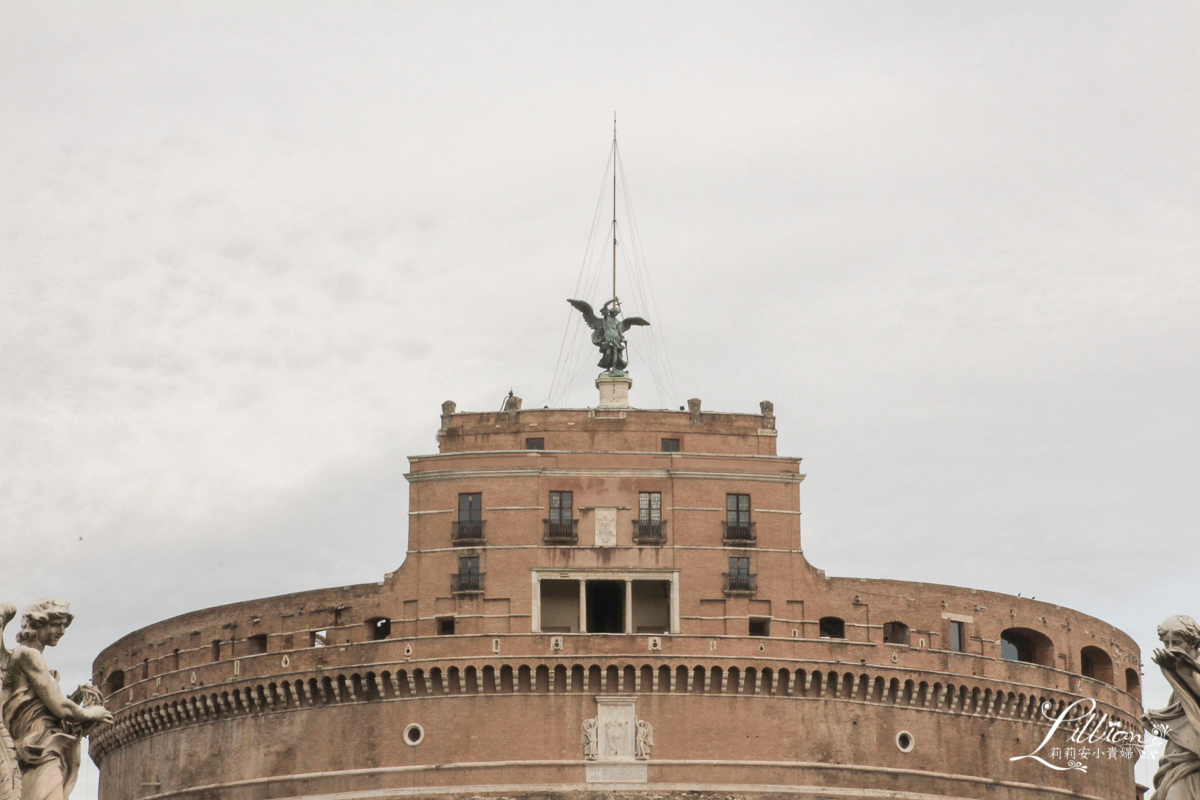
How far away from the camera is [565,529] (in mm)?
79438

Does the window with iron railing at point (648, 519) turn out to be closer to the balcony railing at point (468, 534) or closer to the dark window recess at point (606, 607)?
the dark window recess at point (606, 607)

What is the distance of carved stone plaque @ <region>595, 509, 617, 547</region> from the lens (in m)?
79.5

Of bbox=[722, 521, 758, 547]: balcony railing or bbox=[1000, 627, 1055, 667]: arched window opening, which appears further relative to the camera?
bbox=[1000, 627, 1055, 667]: arched window opening

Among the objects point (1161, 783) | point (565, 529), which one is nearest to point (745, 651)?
point (565, 529)

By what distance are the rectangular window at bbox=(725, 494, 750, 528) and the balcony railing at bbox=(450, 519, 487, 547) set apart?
912cm

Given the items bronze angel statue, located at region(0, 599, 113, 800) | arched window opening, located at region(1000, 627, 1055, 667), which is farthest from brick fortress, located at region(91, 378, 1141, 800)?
bronze angel statue, located at region(0, 599, 113, 800)

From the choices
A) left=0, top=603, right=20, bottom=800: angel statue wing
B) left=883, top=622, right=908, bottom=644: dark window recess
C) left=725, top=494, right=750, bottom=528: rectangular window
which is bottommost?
left=0, top=603, right=20, bottom=800: angel statue wing

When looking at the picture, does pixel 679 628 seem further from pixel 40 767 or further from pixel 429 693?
pixel 40 767

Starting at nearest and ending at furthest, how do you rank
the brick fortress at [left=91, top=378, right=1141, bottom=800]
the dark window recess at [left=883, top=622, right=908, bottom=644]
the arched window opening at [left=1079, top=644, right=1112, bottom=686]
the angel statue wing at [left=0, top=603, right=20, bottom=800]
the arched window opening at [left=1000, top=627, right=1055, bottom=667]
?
the angel statue wing at [left=0, top=603, right=20, bottom=800]
the brick fortress at [left=91, top=378, right=1141, bottom=800]
the dark window recess at [left=883, top=622, right=908, bottom=644]
the arched window opening at [left=1000, top=627, right=1055, bottom=667]
the arched window opening at [left=1079, top=644, right=1112, bottom=686]

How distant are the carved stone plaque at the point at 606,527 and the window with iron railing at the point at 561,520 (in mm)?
869

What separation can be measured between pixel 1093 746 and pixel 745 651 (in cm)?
1618

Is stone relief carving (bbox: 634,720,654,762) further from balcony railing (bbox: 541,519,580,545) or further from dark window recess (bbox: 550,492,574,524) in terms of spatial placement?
dark window recess (bbox: 550,492,574,524)

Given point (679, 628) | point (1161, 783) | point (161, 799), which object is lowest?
point (1161, 783)

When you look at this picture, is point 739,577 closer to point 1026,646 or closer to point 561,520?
point 561,520
